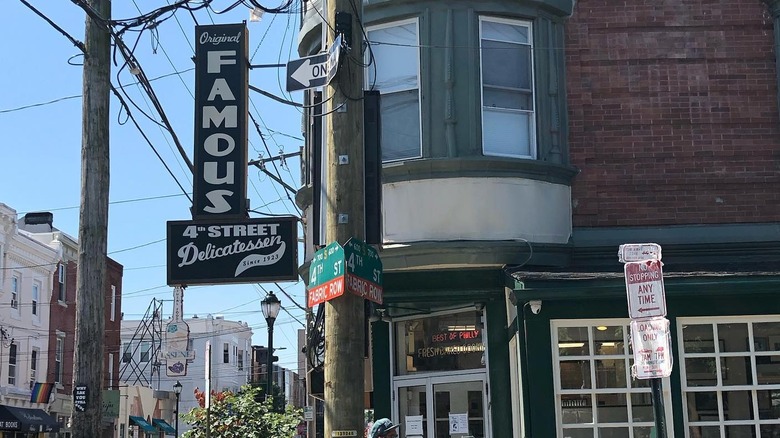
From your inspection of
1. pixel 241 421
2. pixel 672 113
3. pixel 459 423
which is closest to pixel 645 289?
pixel 459 423

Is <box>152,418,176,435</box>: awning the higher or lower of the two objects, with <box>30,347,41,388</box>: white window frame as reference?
lower

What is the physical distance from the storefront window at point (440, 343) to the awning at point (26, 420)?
94.3 ft

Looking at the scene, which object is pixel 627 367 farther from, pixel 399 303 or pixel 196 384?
pixel 196 384

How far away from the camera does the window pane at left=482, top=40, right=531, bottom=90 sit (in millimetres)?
12859

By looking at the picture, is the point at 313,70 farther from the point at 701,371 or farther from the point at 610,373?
the point at 701,371

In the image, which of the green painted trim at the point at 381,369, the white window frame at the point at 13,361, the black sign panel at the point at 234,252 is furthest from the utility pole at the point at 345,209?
the white window frame at the point at 13,361

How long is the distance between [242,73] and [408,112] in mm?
2196

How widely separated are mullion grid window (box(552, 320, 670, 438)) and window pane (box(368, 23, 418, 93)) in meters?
3.75

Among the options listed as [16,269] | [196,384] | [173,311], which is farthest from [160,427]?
[16,269]

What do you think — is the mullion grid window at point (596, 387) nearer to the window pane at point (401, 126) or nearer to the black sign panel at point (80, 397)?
the window pane at point (401, 126)

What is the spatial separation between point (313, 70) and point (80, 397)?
513 centimetres

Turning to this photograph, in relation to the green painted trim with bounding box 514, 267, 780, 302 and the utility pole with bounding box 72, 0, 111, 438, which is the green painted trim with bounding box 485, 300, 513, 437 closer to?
the green painted trim with bounding box 514, 267, 780, 302

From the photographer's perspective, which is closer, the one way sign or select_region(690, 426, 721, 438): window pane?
A: the one way sign

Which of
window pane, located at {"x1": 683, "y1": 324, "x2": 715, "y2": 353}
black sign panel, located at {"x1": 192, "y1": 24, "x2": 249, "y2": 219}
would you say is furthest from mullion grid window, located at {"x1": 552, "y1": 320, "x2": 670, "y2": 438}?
black sign panel, located at {"x1": 192, "y1": 24, "x2": 249, "y2": 219}
